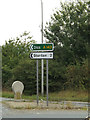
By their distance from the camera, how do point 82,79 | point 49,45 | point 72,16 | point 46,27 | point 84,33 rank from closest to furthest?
point 49,45, point 82,79, point 84,33, point 72,16, point 46,27

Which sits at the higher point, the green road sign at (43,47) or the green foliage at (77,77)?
the green road sign at (43,47)

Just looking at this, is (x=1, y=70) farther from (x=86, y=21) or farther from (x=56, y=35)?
(x=86, y=21)

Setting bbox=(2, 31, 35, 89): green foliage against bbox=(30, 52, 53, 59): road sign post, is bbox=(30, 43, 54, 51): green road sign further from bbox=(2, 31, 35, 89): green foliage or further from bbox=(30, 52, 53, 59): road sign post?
bbox=(2, 31, 35, 89): green foliage

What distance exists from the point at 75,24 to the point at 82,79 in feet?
20.8

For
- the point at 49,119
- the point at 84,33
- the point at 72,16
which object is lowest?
the point at 49,119

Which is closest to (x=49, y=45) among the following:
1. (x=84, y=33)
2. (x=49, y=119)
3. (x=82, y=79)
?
(x=49, y=119)

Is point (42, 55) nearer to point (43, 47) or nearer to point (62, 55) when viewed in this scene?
point (43, 47)

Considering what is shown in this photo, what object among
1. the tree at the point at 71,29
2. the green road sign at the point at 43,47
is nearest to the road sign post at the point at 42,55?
the green road sign at the point at 43,47

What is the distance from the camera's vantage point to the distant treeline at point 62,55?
25797 mm

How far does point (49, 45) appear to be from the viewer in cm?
1437

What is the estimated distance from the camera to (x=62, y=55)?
95.8ft

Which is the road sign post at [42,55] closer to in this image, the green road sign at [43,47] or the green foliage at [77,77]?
the green road sign at [43,47]

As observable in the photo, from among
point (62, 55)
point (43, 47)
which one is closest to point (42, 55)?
point (43, 47)

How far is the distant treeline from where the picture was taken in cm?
2580
